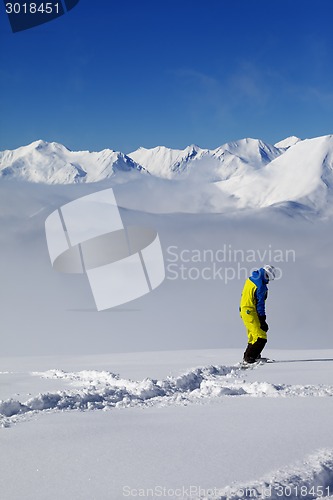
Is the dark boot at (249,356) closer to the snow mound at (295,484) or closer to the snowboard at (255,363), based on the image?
the snowboard at (255,363)

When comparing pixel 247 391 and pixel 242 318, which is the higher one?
pixel 242 318

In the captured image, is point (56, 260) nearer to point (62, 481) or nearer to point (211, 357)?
point (211, 357)

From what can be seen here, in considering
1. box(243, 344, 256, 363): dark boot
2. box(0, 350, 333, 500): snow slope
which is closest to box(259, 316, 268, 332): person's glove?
box(243, 344, 256, 363): dark boot

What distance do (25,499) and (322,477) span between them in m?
1.57

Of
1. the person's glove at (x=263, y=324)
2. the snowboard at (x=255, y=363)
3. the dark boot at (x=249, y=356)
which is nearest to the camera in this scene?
the snowboard at (x=255, y=363)

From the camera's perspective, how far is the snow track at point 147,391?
5.10 m

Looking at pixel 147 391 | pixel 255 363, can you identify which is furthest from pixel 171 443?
pixel 255 363

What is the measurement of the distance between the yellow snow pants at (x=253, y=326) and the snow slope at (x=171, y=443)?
283 cm

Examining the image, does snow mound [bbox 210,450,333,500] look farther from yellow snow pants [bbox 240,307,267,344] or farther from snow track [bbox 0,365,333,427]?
yellow snow pants [bbox 240,307,267,344]

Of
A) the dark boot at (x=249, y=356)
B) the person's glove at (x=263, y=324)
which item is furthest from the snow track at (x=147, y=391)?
the person's glove at (x=263, y=324)

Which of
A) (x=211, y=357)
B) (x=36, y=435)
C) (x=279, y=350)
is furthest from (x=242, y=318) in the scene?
(x=36, y=435)

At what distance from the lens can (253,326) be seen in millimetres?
9367

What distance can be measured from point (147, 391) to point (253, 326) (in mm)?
3787

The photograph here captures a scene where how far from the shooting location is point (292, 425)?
13.0 feet
